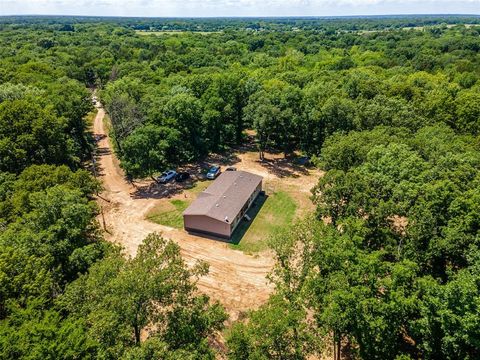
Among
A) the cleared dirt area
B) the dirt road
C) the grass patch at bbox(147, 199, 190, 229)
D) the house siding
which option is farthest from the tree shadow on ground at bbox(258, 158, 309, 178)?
the dirt road

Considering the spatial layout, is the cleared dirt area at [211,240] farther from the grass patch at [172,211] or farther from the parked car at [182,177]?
the parked car at [182,177]

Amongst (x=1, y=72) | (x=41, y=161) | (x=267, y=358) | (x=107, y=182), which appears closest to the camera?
(x=267, y=358)

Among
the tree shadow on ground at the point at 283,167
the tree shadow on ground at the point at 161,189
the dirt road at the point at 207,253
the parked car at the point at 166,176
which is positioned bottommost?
the tree shadow on ground at the point at 283,167

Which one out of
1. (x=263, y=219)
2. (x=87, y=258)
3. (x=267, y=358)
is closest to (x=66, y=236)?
(x=87, y=258)

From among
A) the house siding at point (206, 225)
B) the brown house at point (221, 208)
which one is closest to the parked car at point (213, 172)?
the brown house at point (221, 208)

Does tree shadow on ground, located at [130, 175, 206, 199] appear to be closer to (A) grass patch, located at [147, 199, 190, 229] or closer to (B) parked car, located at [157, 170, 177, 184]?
(B) parked car, located at [157, 170, 177, 184]

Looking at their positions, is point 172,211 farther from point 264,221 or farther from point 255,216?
point 264,221

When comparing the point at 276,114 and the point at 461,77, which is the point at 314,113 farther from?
the point at 461,77
